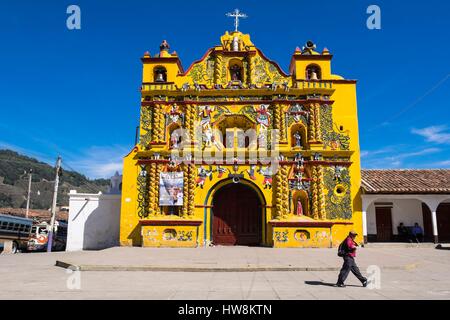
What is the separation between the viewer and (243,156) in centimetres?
2072

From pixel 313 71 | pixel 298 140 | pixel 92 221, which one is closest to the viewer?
pixel 298 140

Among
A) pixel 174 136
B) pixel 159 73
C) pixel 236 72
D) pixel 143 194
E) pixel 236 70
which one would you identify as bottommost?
pixel 143 194

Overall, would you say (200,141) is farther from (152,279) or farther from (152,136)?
(152,279)

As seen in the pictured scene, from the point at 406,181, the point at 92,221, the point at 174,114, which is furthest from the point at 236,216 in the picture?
the point at 406,181

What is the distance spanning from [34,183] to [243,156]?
92.7 metres

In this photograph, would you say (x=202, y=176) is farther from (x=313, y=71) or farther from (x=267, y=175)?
(x=313, y=71)

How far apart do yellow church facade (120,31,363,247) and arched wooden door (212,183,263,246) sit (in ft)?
0.18

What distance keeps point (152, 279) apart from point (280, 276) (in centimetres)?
355

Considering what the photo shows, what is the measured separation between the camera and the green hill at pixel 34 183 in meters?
84.1

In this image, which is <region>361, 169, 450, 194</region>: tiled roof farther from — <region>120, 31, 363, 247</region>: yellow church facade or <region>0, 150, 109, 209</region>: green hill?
<region>0, 150, 109, 209</region>: green hill

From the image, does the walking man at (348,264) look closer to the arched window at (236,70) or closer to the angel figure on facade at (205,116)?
the angel figure on facade at (205,116)

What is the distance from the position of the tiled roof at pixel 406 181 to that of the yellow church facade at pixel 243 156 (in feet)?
6.17

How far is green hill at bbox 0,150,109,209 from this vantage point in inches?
3310
